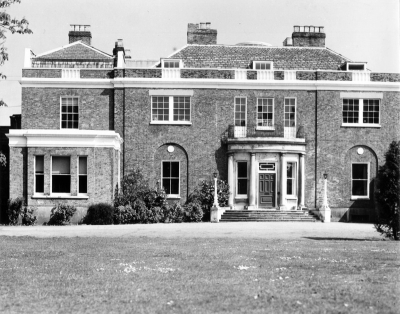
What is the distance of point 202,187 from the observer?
37469mm

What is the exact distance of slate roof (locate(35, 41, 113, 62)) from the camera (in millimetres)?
42531

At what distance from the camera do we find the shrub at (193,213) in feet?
117

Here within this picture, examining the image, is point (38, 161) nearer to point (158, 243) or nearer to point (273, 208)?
point (273, 208)

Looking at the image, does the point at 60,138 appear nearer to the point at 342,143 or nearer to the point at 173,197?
the point at 173,197

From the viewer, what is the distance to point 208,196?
121 ft

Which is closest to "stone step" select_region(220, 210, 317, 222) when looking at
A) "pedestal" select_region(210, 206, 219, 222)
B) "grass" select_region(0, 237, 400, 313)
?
"pedestal" select_region(210, 206, 219, 222)

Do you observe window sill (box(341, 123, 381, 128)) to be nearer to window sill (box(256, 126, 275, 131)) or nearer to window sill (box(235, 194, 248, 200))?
window sill (box(256, 126, 275, 131))

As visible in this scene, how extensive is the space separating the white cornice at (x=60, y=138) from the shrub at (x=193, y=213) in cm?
503

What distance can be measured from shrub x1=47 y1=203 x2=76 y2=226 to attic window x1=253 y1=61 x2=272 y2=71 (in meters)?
13.2

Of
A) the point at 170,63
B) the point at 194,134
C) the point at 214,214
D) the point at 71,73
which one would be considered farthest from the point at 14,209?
the point at 170,63

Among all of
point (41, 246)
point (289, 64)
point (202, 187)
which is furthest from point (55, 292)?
point (289, 64)

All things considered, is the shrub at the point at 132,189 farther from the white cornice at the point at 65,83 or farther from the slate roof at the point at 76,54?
the slate roof at the point at 76,54

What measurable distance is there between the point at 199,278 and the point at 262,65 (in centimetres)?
2875

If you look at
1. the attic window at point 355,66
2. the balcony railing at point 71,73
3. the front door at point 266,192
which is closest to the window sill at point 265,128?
the front door at point 266,192
